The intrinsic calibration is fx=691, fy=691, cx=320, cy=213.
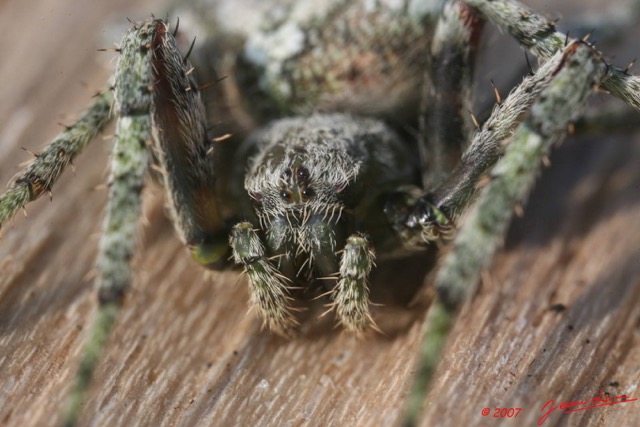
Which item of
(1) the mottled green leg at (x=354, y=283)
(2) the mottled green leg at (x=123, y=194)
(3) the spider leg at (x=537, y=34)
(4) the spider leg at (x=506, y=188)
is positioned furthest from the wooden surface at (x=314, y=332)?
(3) the spider leg at (x=537, y=34)

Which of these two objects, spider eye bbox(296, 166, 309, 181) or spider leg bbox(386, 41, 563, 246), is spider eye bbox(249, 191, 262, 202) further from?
spider leg bbox(386, 41, 563, 246)

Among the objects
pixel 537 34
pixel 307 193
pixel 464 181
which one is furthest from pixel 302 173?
pixel 537 34

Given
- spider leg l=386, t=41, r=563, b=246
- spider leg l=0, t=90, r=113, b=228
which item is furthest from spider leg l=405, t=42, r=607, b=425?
spider leg l=0, t=90, r=113, b=228

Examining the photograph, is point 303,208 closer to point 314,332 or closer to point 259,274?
point 259,274

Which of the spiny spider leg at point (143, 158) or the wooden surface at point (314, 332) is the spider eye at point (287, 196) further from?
the wooden surface at point (314, 332)

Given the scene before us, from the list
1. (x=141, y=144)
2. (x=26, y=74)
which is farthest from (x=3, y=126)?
(x=141, y=144)

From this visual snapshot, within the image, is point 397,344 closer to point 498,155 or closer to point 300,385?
point 300,385
